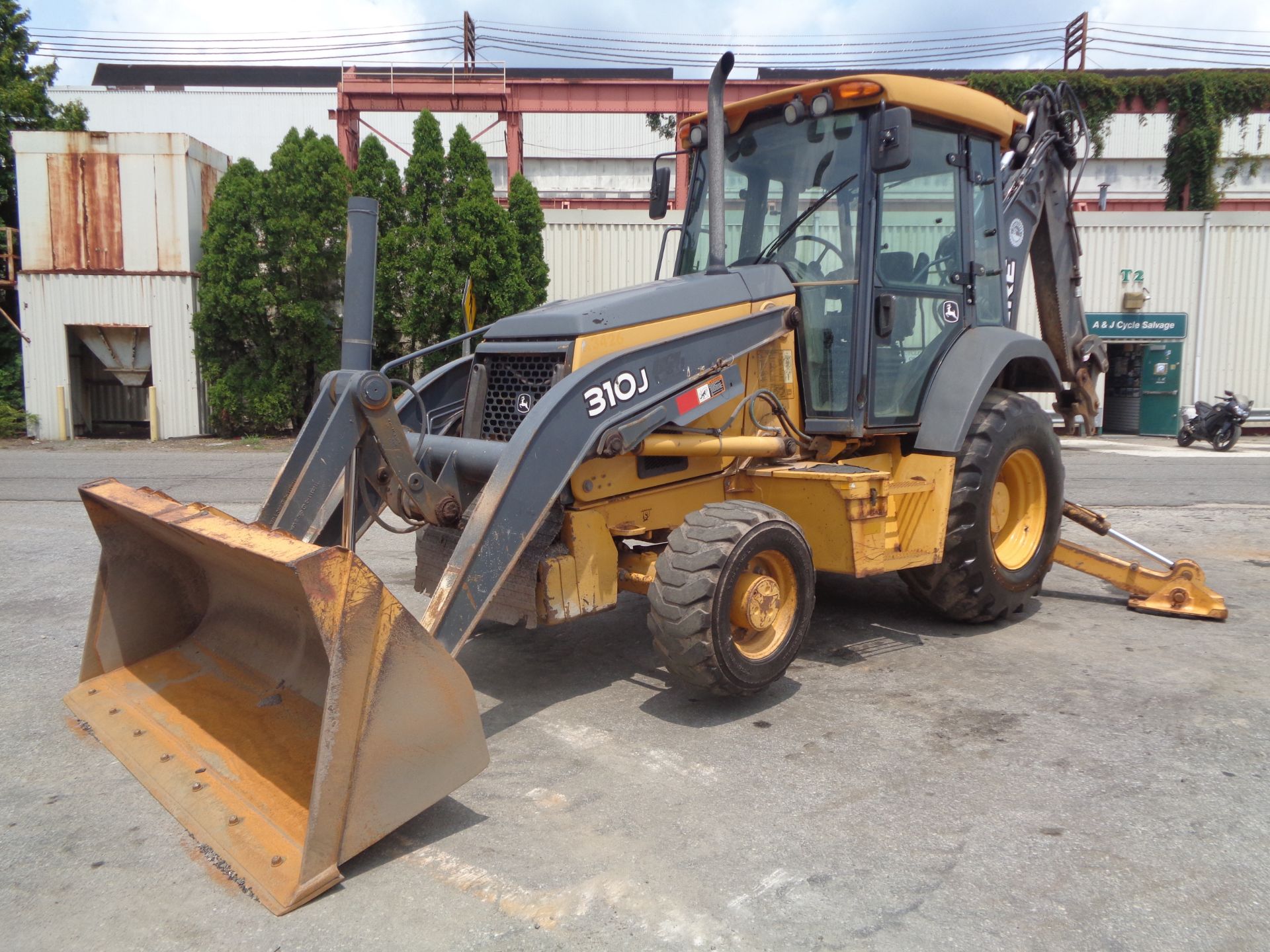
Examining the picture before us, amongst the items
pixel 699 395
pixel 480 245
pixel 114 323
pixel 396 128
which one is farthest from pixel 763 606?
pixel 396 128

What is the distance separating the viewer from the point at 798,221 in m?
5.39

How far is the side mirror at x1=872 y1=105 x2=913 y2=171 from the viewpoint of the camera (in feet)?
15.5

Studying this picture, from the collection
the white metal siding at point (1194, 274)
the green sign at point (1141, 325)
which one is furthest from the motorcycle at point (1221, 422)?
the white metal siding at point (1194, 274)

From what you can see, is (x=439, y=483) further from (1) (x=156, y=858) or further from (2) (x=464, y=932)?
(2) (x=464, y=932)

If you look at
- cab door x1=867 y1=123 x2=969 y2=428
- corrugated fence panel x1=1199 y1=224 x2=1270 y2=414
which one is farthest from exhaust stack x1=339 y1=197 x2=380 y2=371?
corrugated fence panel x1=1199 y1=224 x2=1270 y2=414

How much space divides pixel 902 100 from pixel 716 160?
109 cm

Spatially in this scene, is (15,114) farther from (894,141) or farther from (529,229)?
(894,141)

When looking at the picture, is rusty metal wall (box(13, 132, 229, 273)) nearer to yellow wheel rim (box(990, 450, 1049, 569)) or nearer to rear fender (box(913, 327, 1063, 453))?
rear fender (box(913, 327, 1063, 453))

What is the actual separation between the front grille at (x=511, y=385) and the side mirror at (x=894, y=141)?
1865mm

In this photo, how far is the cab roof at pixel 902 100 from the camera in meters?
5.07

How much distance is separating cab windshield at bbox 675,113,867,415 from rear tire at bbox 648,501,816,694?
118cm

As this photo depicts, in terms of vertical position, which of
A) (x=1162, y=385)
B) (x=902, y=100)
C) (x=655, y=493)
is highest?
(x=902, y=100)

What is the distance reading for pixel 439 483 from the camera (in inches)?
182

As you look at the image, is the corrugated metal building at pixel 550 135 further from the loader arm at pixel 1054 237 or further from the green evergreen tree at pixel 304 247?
the loader arm at pixel 1054 237
